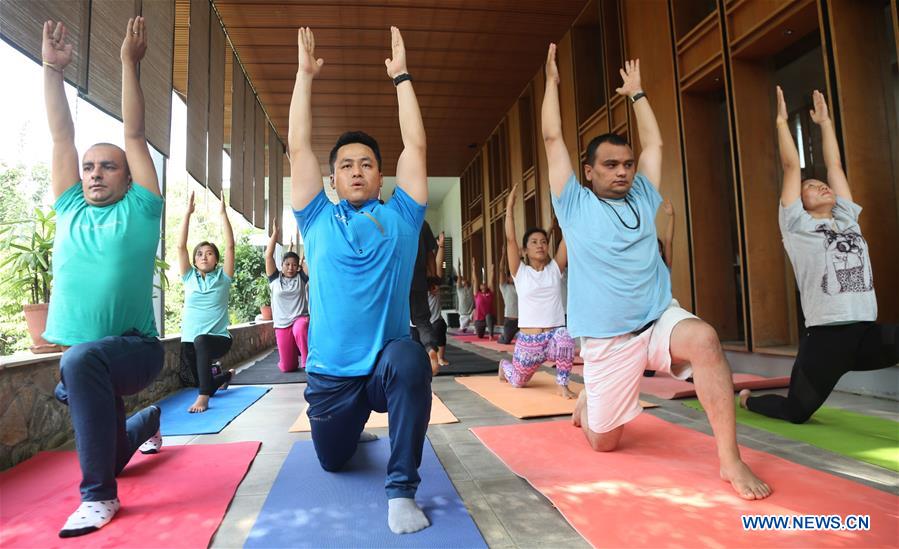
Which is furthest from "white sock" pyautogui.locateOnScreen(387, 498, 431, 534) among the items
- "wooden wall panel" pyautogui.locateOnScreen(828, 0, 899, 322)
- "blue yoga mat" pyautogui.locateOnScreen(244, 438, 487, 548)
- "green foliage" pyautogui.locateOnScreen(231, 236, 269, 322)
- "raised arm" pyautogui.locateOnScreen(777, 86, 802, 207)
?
"green foliage" pyautogui.locateOnScreen(231, 236, 269, 322)

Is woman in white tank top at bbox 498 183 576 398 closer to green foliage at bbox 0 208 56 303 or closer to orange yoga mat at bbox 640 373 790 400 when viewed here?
orange yoga mat at bbox 640 373 790 400

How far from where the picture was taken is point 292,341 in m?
5.74

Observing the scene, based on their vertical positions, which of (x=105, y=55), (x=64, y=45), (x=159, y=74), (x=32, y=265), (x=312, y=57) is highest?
(x=159, y=74)

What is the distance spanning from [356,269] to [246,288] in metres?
12.1

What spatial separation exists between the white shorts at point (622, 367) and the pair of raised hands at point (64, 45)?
2.30 metres

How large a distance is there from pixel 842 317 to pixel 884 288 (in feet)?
4.92

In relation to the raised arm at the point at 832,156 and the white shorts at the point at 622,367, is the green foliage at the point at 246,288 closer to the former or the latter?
the white shorts at the point at 622,367

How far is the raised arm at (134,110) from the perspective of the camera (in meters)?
2.02

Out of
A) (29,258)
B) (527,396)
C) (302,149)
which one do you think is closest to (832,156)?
(527,396)

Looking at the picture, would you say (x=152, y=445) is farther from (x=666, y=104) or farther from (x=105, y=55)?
(x=666, y=104)

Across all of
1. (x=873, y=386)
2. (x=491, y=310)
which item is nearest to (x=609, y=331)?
(x=873, y=386)

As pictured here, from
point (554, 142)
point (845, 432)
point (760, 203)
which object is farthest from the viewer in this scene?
point (760, 203)

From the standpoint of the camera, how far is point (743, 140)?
15.5ft

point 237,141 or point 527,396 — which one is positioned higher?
point 237,141
